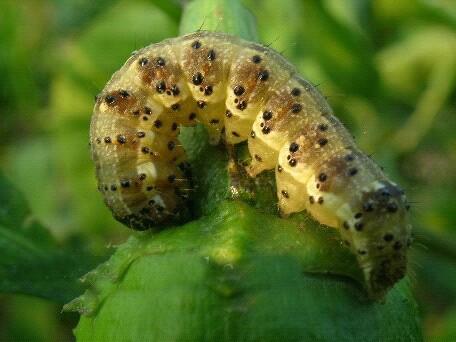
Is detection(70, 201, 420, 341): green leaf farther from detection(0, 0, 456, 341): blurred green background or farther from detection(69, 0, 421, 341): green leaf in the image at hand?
detection(0, 0, 456, 341): blurred green background

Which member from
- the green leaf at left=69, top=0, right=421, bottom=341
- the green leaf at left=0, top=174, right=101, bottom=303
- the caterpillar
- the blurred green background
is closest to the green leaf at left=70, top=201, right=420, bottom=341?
the green leaf at left=69, top=0, right=421, bottom=341

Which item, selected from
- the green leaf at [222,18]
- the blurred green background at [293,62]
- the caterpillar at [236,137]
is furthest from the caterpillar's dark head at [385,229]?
the blurred green background at [293,62]

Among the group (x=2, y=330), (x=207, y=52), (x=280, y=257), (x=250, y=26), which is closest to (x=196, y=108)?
(x=207, y=52)

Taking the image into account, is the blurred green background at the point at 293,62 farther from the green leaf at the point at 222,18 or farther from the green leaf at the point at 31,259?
the green leaf at the point at 222,18

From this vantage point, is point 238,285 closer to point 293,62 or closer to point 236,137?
point 236,137

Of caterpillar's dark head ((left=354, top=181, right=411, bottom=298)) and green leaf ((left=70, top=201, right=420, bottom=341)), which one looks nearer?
green leaf ((left=70, top=201, right=420, bottom=341))

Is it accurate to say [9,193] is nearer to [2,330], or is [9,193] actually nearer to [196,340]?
[196,340]
